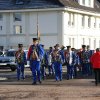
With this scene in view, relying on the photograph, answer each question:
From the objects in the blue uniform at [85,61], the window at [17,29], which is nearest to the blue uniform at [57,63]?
the blue uniform at [85,61]

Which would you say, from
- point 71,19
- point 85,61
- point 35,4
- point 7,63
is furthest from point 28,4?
point 85,61

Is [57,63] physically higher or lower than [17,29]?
lower

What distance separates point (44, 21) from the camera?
181 feet

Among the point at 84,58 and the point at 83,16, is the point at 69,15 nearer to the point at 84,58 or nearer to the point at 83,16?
the point at 83,16

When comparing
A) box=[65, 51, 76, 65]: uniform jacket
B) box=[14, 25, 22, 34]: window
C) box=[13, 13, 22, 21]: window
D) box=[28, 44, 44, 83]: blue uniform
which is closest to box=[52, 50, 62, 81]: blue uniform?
box=[65, 51, 76, 65]: uniform jacket

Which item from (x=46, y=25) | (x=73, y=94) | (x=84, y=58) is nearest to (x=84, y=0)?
(x=46, y=25)

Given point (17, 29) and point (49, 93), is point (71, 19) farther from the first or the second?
point (49, 93)

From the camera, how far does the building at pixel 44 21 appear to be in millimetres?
54406

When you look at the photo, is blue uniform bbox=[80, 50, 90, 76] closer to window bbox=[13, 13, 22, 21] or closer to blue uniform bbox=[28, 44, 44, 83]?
blue uniform bbox=[28, 44, 44, 83]

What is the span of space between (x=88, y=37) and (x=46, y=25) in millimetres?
8411

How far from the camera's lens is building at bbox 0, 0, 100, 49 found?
2142 inches

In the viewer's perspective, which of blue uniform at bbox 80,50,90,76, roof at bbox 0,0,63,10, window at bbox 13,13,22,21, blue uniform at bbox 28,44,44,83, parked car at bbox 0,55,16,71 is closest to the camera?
blue uniform at bbox 28,44,44,83

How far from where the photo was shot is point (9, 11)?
56.2m

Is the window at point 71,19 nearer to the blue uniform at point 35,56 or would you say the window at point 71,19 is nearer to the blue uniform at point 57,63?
the blue uniform at point 57,63
